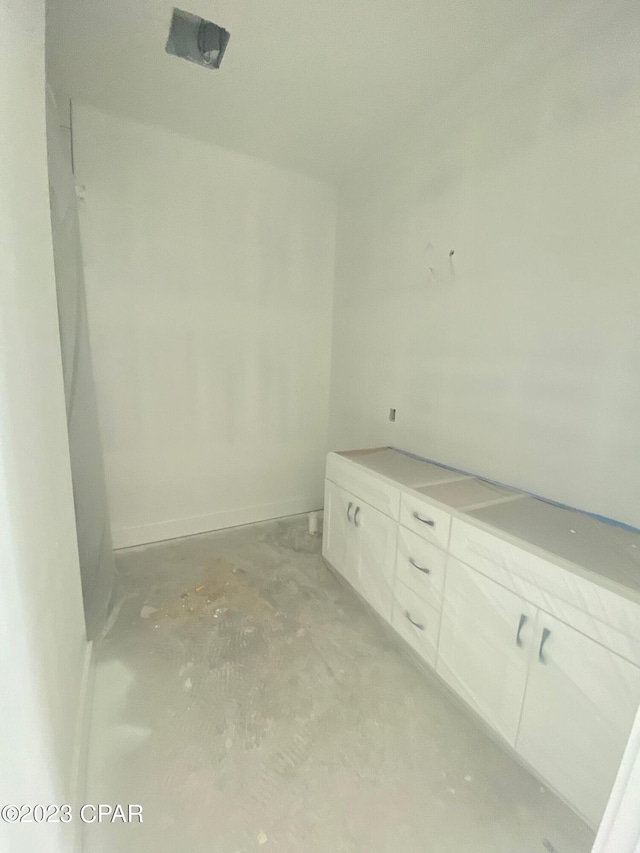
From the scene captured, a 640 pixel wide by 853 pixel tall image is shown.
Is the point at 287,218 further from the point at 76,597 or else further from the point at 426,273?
the point at 76,597

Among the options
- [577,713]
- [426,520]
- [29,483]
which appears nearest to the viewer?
[29,483]

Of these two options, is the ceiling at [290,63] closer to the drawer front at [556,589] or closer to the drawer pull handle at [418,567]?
the drawer front at [556,589]

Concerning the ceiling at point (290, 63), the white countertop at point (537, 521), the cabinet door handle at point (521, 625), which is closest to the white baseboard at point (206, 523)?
the white countertop at point (537, 521)

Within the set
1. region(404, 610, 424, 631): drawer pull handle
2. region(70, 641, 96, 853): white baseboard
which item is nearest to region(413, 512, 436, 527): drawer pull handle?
region(404, 610, 424, 631): drawer pull handle

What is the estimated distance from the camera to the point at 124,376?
2391 mm

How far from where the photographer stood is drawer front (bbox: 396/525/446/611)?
153cm

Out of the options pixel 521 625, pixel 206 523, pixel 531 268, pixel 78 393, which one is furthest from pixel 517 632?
pixel 206 523

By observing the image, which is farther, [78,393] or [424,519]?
[78,393]

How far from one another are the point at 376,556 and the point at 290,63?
7.81 feet

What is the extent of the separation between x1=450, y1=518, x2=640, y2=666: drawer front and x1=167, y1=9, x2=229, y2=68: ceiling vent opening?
2253 mm

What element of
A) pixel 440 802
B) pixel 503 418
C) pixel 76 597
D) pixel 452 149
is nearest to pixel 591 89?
pixel 452 149

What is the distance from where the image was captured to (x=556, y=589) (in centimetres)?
112

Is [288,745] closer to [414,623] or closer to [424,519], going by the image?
[414,623]

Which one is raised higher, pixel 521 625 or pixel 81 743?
pixel 521 625
